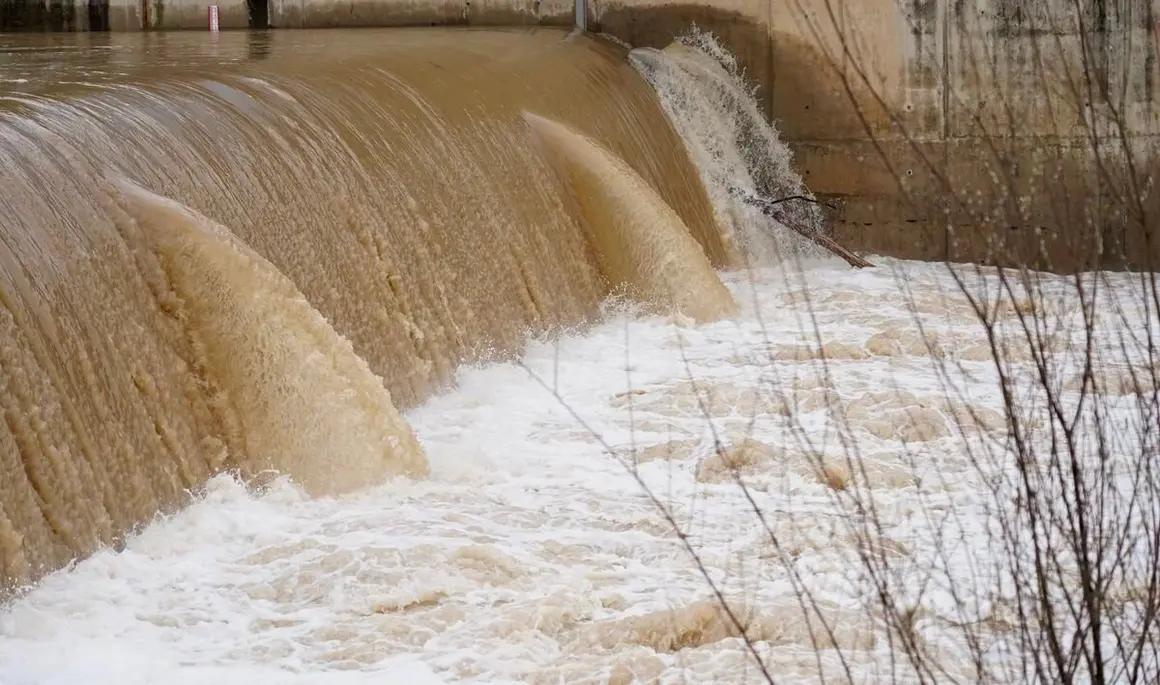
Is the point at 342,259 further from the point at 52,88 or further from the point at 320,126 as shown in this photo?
the point at 52,88

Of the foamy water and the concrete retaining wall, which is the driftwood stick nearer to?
the concrete retaining wall

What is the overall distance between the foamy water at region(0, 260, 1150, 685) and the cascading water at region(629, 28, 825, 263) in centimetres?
499

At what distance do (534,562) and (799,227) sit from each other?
7.43 m

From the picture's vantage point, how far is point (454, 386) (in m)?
7.13

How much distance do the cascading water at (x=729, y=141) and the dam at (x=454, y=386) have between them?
531 millimetres

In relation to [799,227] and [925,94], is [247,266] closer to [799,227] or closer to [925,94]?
[799,227]

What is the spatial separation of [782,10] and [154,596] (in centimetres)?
942

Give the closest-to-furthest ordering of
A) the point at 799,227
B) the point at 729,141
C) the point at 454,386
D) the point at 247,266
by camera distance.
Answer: the point at 247,266 → the point at 454,386 → the point at 799,227 → the point at 729,141

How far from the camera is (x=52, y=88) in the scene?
6500mm

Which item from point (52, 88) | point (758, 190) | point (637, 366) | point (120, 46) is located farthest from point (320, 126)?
point (758, 190)

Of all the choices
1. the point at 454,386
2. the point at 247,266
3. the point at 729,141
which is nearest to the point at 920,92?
the point at 729,141

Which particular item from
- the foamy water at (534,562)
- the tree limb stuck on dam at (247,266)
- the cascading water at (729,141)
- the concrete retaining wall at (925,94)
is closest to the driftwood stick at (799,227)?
the cascading water at (729,141)

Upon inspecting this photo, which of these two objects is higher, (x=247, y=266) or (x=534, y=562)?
(x=247, y=266)

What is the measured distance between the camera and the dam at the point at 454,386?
3.88 meters
